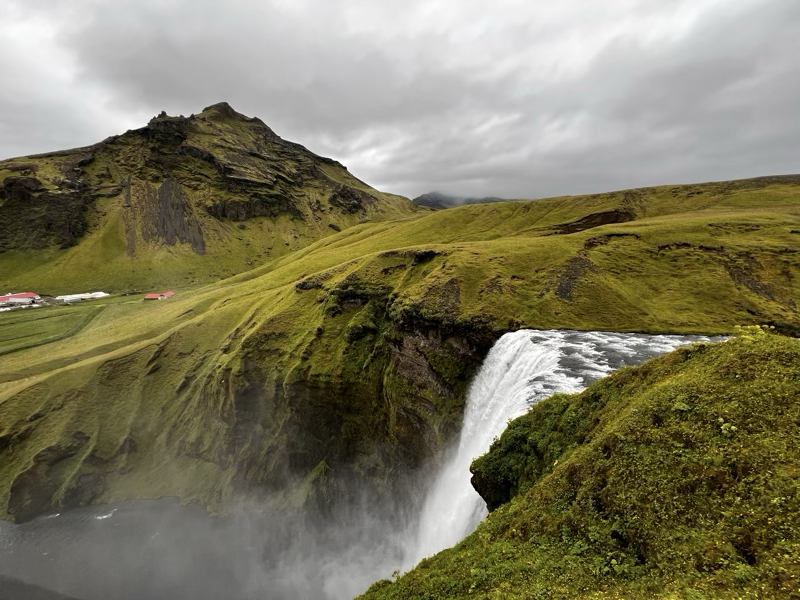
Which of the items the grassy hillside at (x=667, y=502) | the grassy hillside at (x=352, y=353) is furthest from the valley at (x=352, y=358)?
the grassy hillside at (x=667, y=502)

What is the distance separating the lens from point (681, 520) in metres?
10.6

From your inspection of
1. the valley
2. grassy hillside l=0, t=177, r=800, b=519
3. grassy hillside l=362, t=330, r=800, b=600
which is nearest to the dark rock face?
the valley

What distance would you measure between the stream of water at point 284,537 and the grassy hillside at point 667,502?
1551cm

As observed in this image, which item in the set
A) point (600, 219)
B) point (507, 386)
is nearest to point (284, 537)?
point (507, 386)

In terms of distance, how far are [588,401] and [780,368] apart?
7674mm

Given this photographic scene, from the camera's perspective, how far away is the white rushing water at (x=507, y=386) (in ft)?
96.7

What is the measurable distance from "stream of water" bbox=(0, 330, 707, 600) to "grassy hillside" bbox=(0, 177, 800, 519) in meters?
4.12

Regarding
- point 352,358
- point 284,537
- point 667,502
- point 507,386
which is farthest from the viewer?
point 352,358

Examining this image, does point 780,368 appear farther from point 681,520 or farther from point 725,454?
point 681,520

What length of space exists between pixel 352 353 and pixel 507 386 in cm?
3208

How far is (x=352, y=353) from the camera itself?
62594 mm

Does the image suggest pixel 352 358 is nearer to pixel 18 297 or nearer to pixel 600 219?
pixel 600 219

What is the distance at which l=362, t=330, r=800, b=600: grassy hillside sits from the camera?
9188 millimetres

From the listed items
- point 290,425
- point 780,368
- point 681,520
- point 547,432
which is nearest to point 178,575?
point 290,425
